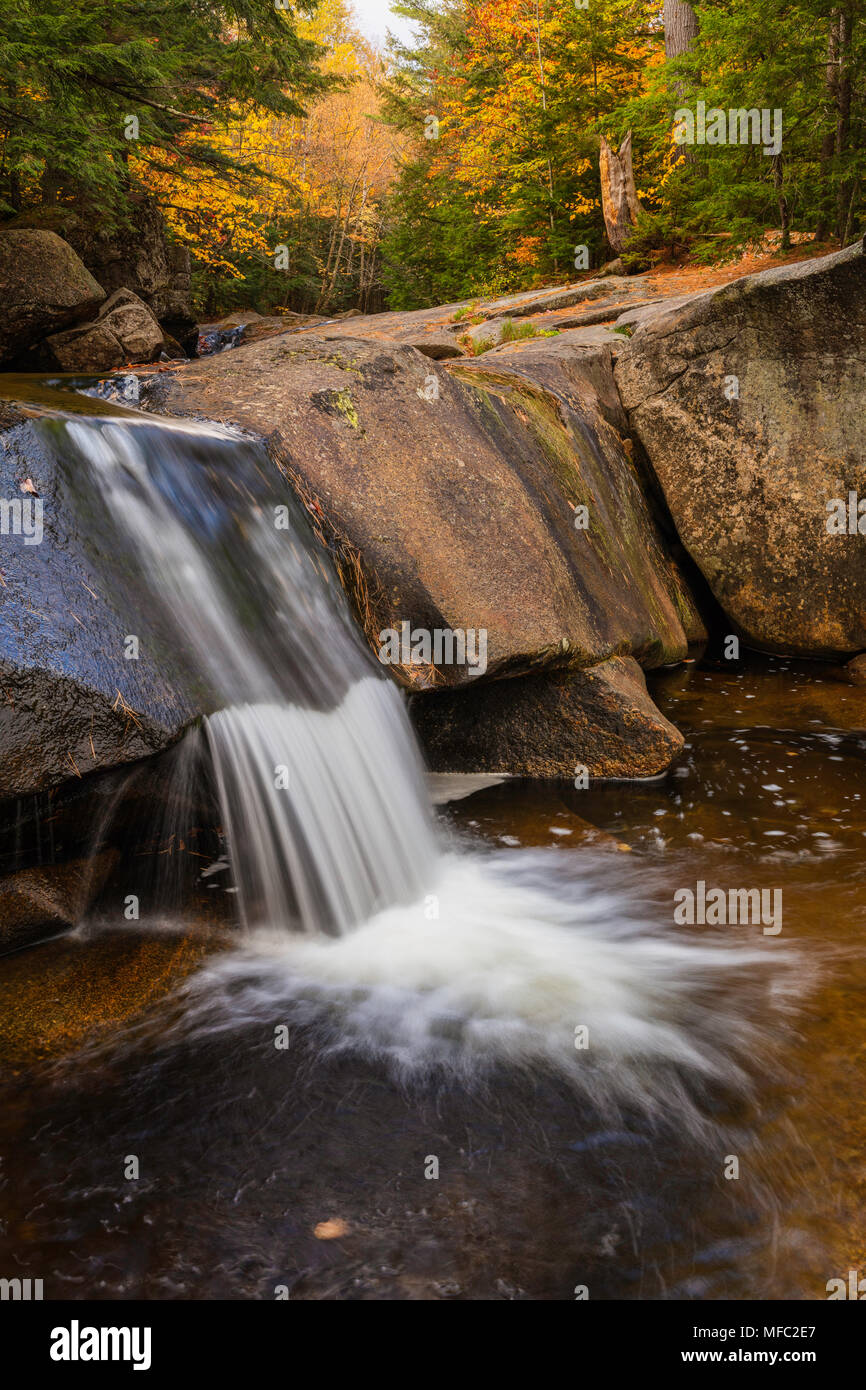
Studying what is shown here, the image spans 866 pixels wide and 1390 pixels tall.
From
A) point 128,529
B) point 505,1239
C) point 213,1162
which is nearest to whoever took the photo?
point 505,1239

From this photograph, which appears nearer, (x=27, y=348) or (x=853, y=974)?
(x=853, y=974)

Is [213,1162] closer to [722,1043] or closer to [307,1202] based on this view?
[307,1202]

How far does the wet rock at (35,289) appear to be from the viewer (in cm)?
1052

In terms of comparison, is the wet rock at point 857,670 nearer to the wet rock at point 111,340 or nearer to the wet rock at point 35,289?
the wet rock at point 111,340

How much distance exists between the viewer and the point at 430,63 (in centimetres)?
3031

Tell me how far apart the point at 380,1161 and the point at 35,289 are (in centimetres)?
1136

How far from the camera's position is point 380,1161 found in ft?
8.69

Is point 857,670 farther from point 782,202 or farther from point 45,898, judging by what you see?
point 45,898

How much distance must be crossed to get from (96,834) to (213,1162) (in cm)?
161

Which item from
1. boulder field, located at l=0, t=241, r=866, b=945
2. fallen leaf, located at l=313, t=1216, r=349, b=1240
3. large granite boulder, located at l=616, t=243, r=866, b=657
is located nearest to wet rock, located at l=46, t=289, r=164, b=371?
boulder field, located at l=0, t=241, r=866, b=945

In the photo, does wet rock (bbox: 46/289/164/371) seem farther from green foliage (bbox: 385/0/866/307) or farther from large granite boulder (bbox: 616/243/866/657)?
green foliage (bbox: 385/0/866/307)

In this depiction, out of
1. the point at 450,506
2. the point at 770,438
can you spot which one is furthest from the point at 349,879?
the point at 770,438
